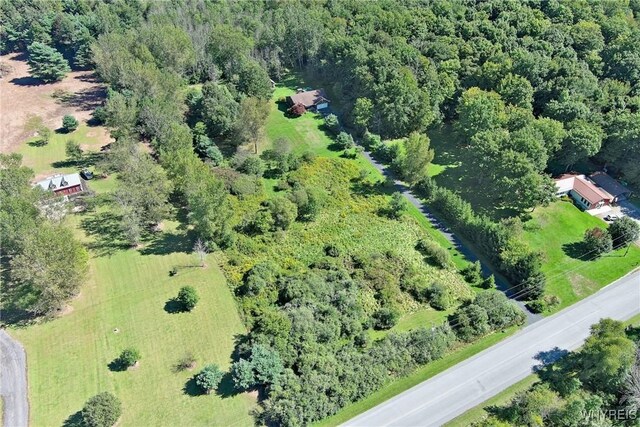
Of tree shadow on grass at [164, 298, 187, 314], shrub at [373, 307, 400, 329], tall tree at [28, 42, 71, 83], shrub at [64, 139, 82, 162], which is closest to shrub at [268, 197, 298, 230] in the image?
tree shadow on grass at [164, 298, 187, 314]

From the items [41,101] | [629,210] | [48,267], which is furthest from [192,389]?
[41,101]

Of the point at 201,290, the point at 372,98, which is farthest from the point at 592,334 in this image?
the point at 372,98

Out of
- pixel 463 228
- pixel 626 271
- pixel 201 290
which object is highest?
pixel 626 271

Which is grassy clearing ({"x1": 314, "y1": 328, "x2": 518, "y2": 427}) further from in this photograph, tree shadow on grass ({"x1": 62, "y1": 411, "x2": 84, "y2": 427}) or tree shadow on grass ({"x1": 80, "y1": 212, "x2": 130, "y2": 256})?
tree shadow on grass ({"x1": 80, "y1": 212, "x2": 130, "y2": 256})

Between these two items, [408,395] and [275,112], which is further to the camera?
[275,112]

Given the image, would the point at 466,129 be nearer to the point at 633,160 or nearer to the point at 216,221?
the point at 633,160
